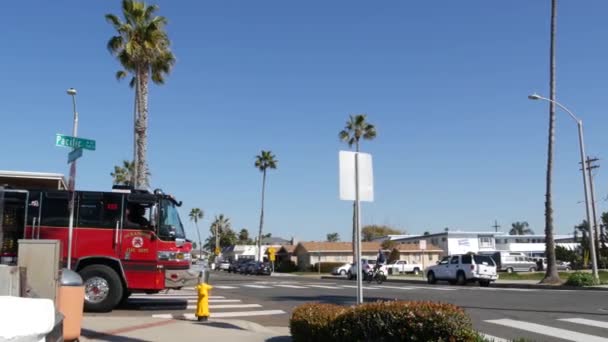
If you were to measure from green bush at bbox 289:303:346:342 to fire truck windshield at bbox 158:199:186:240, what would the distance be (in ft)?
20.7

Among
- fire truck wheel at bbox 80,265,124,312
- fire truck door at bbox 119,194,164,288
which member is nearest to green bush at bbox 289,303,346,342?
fire truck door at bbox 119,194,164,288

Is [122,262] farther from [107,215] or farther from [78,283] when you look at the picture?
[78,283]

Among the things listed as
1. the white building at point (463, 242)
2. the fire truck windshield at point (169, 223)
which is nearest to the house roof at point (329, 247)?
the white building at point (463, 242)

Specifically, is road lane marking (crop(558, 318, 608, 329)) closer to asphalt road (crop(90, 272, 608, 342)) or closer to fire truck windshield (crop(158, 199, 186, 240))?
asphalt road (crop(90, 272, 608, 342))

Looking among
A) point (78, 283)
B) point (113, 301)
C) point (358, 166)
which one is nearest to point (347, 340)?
point (358, 166)

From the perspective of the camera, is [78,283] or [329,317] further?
[78,283]

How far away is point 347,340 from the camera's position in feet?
26.5

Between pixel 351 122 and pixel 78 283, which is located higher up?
pixel 351 122

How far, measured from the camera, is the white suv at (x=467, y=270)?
30734 mm

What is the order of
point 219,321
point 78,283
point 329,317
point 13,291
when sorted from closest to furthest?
point 13,291
point 329,317
point 78,283
point 219,321

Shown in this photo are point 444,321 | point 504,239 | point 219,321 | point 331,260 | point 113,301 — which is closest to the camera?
point 444,321

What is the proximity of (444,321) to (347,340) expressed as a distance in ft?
4.78

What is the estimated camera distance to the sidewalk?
10.7 meters

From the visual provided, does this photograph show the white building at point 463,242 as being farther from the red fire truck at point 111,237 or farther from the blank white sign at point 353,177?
the blank white sign at point 353,177
